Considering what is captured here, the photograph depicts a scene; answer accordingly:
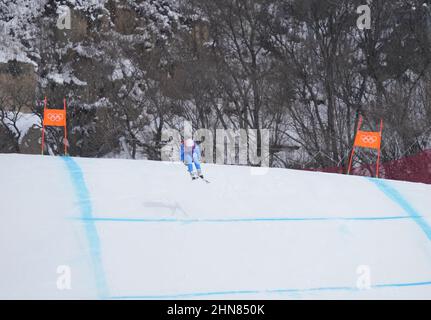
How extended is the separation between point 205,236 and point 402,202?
2.98 meters

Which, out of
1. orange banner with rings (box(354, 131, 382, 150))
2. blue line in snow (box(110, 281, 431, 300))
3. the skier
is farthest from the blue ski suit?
orange banner with rings (box(354, 131, 382, 150))

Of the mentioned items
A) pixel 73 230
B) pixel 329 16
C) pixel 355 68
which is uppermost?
pixel 329 16

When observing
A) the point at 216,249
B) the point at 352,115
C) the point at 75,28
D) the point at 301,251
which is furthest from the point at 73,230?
the point at 75,28

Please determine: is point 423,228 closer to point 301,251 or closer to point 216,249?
point 301,251

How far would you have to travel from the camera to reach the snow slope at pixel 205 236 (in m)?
5.17

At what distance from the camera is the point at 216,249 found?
5.89 m

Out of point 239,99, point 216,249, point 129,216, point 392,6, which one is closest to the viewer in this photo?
point 216,249

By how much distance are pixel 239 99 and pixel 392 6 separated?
5.81 metres

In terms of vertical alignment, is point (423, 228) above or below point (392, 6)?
below

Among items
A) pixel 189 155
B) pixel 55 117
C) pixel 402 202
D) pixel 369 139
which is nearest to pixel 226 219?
pixel 189 155

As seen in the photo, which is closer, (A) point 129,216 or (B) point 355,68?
(A) point 129,216

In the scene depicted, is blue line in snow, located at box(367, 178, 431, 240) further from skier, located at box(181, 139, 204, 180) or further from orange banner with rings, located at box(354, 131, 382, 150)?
skier, located at box(181, 139, 204, 180)

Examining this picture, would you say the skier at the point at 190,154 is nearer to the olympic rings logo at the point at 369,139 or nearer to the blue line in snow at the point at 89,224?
the blue line in snow at the point at 89,224
